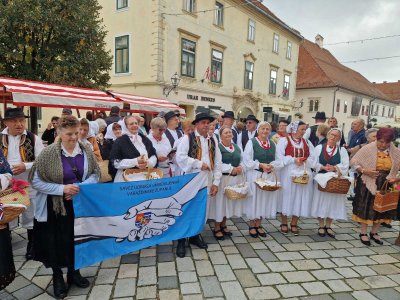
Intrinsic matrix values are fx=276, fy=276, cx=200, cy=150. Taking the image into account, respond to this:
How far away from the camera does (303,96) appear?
3250cm

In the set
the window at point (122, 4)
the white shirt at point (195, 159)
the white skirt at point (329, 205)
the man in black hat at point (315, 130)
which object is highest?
the window at point (122, 4)

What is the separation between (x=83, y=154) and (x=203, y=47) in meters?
15.7

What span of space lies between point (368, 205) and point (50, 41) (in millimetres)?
11831

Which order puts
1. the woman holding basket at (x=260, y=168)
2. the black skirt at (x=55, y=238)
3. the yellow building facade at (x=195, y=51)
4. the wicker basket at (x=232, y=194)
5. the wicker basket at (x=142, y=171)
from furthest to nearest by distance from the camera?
the yellow building facade at (x=195, y=51), the woman holding basket at (x=260, y=168), the wicker basket at (x=232, y=194), the wicker basket at (x=142, y=171), the black skirt at (x=55, y=238)

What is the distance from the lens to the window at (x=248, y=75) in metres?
21.0

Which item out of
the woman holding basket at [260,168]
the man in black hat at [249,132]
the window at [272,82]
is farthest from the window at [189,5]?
the woman holding basket at [260,168]

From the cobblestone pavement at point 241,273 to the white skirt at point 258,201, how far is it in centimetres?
44

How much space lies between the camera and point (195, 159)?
3.95 meters

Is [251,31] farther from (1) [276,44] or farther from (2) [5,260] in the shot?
(2) [5,260]

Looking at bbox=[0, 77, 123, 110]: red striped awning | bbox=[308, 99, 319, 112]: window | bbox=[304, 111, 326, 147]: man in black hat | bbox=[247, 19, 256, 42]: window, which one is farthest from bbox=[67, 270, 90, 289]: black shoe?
bbox=[308, 99, 319, 112]: window

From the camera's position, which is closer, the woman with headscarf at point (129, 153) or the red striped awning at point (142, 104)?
the woman with headscarf at point (129, 153)

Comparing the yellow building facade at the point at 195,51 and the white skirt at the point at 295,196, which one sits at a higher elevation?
the yellow building facade at the point at 195,51

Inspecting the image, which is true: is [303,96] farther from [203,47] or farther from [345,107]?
[203,47]

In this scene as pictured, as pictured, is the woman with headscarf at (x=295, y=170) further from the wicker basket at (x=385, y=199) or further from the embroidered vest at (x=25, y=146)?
the embroidered vest at (x=25, y=146)
